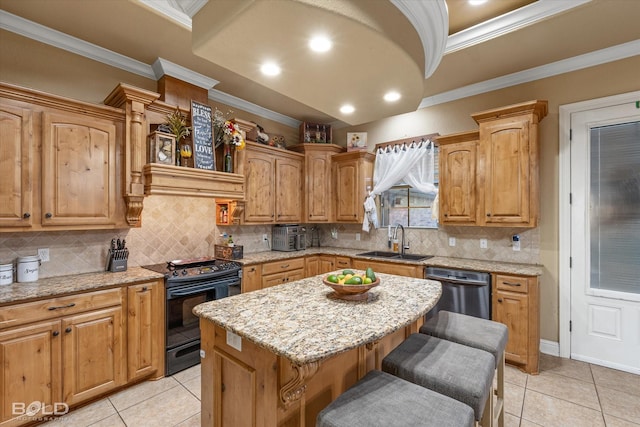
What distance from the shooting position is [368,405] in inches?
46.6

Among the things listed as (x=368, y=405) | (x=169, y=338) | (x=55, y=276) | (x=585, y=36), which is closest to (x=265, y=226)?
(x=169, y=338)

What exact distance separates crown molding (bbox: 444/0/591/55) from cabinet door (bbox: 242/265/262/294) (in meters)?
3.05

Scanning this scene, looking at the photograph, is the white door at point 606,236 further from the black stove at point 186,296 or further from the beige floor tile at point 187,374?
the beige floor tile at point 187,374

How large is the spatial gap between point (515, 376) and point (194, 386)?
9.51ft

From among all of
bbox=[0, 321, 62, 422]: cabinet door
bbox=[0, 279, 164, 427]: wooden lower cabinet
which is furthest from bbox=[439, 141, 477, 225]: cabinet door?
bbox=[0, 321, 62, 422]: cabinet door

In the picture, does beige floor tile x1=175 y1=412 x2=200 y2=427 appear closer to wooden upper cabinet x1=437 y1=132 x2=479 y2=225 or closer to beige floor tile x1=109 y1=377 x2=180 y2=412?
beige floor tile x1=109 y1=377 x2=180 y2=412

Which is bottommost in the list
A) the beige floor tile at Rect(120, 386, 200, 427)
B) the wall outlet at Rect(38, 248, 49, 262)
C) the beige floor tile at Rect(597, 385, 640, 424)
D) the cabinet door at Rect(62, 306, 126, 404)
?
the beige floor tile at Rect(120, 386, 200, 427)

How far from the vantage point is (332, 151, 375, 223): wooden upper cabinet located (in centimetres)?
435

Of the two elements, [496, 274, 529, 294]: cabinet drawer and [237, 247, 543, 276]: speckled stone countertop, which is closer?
[496, 274, 529, 294]: cabinet drawer

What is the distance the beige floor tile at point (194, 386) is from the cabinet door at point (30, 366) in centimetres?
87

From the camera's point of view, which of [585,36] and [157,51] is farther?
[157,51]

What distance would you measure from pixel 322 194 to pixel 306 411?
3330mm

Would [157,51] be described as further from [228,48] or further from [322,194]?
[322,194]

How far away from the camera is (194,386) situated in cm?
259
